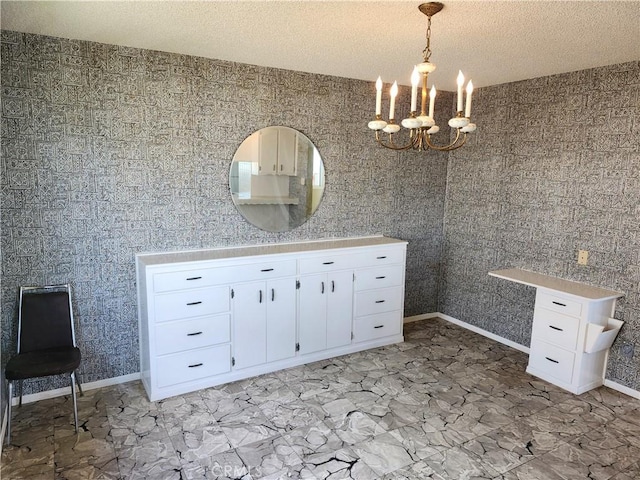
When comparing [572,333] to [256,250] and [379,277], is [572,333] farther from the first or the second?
[256,250]

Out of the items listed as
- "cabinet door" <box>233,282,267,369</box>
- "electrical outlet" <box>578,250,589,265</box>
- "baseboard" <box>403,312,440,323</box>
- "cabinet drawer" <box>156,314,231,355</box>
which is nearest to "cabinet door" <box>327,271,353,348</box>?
"cabinet door" <box>233,282,267,369</box>

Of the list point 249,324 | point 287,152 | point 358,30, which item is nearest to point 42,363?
point 249,324

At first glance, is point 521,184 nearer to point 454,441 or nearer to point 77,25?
point 454,441

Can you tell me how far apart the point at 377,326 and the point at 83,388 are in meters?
2.41

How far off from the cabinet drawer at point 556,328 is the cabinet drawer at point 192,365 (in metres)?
2.43

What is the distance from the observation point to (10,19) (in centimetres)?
246

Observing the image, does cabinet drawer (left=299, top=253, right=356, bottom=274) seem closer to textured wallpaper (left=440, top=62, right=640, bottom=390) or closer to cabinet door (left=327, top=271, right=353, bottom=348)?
cabinet door (left=327, top=271, right=353, bottom=348)

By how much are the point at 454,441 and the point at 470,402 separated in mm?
527

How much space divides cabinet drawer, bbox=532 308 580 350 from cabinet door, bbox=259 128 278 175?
2440 millimetres

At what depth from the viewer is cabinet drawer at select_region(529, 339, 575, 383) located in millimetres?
3305

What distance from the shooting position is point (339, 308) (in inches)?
149

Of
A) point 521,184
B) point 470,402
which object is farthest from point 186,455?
point 521,184

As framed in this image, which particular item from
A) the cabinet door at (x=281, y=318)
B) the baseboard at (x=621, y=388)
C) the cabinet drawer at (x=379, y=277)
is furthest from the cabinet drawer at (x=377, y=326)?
the baseboard at (x=621, y=388)

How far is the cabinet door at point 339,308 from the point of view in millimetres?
3713
